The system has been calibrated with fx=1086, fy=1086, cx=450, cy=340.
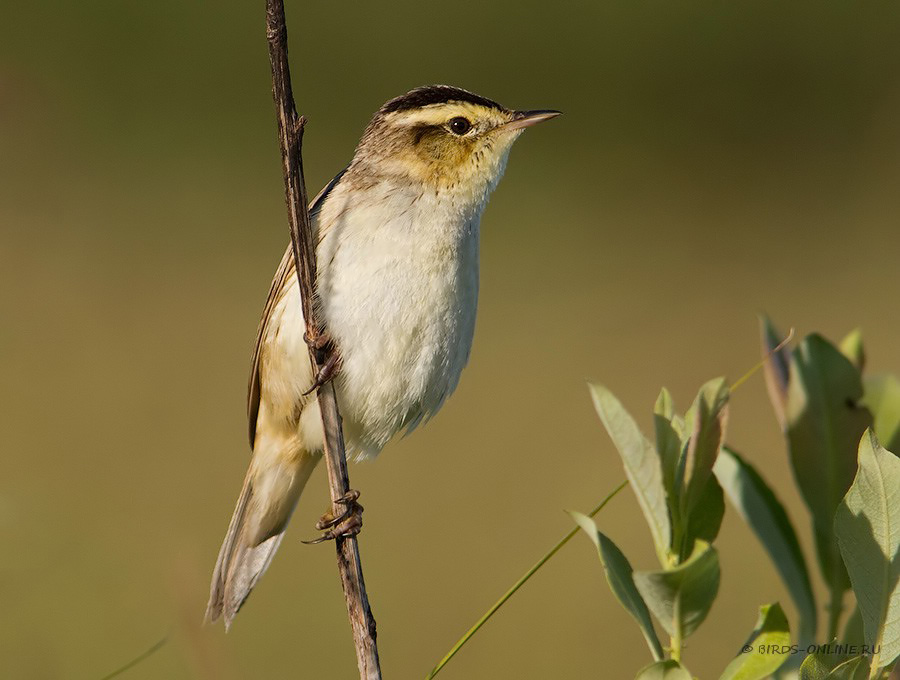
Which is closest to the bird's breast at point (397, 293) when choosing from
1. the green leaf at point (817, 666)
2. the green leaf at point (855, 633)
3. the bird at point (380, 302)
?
the bird at point (380, 302)

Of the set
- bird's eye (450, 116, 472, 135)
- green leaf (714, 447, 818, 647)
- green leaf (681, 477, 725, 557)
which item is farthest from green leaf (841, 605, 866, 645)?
bird's eye (450, 116, 472, 135)

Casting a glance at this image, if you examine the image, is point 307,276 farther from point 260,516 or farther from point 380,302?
point 260,516

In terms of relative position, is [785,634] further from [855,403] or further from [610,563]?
[855,403]

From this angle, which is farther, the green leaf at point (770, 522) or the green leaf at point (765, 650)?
the green leaf at point (770, 522)

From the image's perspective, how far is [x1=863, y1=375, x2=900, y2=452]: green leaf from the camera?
4.87 feet

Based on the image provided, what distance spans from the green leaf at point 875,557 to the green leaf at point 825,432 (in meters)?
0.26

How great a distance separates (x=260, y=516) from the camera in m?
2.63

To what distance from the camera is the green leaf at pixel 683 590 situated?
3.52ft

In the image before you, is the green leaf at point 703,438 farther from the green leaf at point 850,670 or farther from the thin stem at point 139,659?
the thin stem at point 139,659

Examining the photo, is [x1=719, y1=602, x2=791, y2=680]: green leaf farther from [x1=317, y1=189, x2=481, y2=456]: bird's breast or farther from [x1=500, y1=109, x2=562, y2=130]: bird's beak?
[x1=500, y1=109, x2=562, y2=130]: bird's beak

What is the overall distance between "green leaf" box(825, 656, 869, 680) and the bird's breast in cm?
120

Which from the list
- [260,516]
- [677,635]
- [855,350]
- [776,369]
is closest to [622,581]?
[677,635]

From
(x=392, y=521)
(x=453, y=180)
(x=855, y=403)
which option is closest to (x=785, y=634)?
(x=855, y=403)

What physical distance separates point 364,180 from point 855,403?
1235 millimetres
